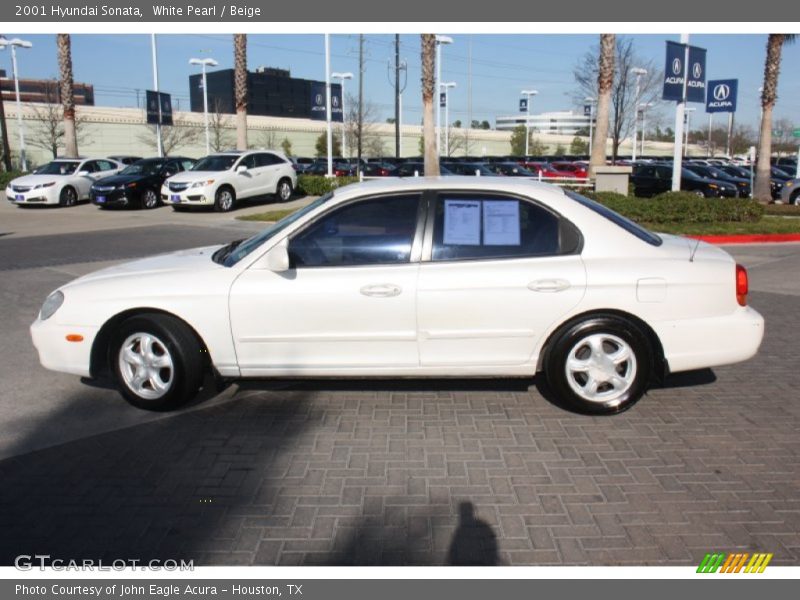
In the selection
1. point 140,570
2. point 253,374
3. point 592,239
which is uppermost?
point 592,239

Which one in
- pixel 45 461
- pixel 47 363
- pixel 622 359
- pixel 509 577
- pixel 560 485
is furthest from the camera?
pixel 47 363

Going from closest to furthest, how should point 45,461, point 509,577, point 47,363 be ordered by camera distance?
1. point 509,577
2. point 45,461
3. point 47,363

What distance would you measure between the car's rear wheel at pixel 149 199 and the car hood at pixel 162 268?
59.8 ft

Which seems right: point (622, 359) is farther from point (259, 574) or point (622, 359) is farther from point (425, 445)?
point (259, 574)

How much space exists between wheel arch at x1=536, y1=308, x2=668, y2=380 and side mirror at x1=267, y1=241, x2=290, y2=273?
73.1 inches

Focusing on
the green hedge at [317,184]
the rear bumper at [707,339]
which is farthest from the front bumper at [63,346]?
the green hedge at [317,184]

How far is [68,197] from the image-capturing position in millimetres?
23750

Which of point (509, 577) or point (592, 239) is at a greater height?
point (592, 239)

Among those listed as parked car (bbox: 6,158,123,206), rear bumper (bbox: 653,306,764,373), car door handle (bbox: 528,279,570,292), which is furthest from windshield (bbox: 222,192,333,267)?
parked car (bbox: 6,158,123,206)

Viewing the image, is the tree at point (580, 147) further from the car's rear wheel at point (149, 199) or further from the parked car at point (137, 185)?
the car's rear wheel at point (149, 199)

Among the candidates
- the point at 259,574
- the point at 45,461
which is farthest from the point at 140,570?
the point at 45,461

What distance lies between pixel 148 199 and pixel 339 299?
19746 millimetres

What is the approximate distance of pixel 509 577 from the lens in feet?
10.1

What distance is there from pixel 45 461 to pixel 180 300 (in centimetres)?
131
